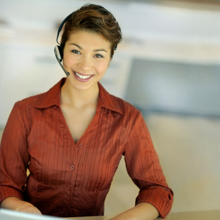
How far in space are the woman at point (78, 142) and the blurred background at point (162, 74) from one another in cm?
27

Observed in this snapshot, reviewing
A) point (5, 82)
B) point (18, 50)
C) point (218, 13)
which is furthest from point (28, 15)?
point (218, 13)

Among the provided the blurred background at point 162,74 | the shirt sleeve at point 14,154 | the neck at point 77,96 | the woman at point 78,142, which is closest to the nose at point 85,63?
the woman at point 78,142

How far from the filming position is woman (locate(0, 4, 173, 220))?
2.78 ft

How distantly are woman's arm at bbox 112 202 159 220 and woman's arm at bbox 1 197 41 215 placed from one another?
0.65 ft

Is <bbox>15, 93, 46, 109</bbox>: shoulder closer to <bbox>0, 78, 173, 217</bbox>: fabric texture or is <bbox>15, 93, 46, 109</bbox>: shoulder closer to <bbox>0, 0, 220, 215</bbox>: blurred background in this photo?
<bbox>0, 78, 173, 217</bbox>: fabric texture

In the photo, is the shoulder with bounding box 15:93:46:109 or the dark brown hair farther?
the shoulder with bounding box 15:93:46:109

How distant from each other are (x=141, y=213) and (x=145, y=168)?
137mm

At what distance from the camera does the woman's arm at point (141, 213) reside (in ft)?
2.60

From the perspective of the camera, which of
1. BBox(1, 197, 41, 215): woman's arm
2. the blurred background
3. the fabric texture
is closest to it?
BBox(1, 197, 41, 215): woman's arm

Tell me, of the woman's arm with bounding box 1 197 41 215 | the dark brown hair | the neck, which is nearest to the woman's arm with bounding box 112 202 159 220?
the woman's arm with bounding box 1 197 41 215

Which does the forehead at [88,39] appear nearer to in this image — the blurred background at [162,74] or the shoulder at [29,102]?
the shoulder at [29,102]

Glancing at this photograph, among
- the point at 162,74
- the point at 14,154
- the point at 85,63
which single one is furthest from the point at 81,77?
the point at 162,74

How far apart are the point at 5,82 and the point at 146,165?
1.89 feet

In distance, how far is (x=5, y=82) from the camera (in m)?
1.15
